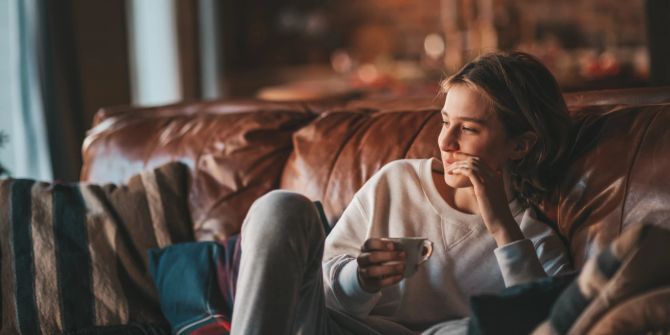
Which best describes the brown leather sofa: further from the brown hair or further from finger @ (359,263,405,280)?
finger @ (359,263,405,280)

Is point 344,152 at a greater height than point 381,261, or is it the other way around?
point 344,152

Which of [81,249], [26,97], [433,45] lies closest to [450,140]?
[81,249]

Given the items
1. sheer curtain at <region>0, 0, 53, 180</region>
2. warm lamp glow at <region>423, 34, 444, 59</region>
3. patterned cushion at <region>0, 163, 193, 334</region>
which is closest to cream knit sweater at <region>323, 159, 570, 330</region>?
patterned cushion at <region>0, 163, 193, 334</region>

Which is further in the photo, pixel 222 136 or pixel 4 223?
pixel 222 136

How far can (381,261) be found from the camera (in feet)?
4.64

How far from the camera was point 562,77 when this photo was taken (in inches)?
173

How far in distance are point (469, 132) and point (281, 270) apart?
1.56ft

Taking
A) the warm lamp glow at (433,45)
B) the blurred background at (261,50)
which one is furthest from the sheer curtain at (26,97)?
the warm lamp glow at (433,45)

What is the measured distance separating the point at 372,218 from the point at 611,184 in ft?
1.60

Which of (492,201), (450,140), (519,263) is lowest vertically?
(519,263)

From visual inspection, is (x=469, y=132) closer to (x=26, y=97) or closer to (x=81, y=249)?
(x=81, y=249)

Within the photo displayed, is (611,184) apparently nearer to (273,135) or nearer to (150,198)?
(273,135)

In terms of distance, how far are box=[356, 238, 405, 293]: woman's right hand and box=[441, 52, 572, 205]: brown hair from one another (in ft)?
1.11

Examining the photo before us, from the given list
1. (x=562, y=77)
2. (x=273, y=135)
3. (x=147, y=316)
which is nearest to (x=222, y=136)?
(x=273, y=135)
